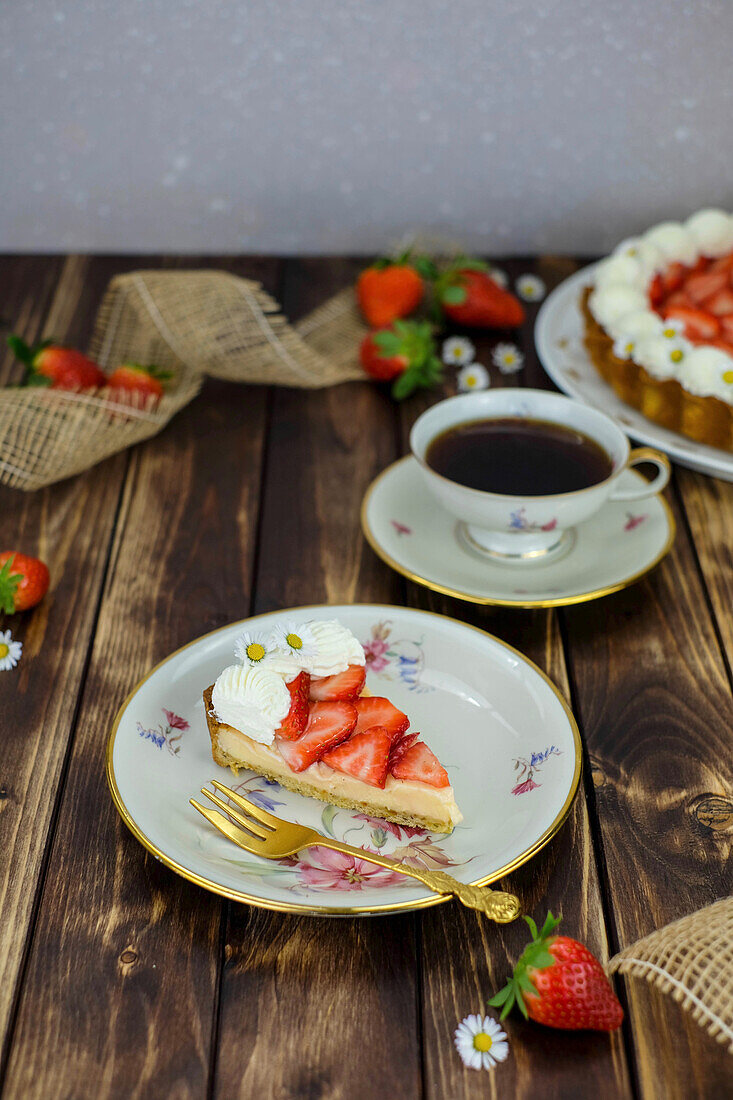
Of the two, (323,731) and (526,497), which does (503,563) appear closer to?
(526,497)

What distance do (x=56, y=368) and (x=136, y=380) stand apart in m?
0.11

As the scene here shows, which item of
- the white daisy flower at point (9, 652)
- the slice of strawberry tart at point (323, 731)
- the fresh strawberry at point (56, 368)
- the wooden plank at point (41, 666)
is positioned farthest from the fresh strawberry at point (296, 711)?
the fresh strawberry at point (56, 368)

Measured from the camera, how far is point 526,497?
1.13 m

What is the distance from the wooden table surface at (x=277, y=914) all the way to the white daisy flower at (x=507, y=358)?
23 cm

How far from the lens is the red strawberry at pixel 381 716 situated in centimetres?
93

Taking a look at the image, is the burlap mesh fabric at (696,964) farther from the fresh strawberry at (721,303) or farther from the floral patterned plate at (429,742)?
the fresh strawberry at (721,303)

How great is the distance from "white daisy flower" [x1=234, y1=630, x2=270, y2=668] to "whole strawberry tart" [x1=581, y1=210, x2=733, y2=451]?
704 mm

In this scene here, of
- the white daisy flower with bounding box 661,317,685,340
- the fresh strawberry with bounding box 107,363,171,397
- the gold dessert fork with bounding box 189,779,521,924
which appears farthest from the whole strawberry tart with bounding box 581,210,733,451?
the gold dessert fork with bounding box 189,779,521,924

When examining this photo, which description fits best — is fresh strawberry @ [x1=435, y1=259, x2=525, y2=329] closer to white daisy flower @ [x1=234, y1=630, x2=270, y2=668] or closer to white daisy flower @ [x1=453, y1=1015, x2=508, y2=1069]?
white daisy flower @ [x1=234, y1=630, x2=270, y2=668]

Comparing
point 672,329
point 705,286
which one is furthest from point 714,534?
point 705,286

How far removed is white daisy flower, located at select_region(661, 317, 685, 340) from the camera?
1388 mm

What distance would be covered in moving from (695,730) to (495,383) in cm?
76

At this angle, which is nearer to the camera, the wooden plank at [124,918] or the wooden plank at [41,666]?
the wooden plank at [124,918]

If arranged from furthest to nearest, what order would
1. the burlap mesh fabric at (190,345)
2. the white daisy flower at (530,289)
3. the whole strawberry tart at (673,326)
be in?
the white daisy flower at (530,289)
the burlap mesh fabric at (190,345)
the whole strawberry tart at (673,326)
